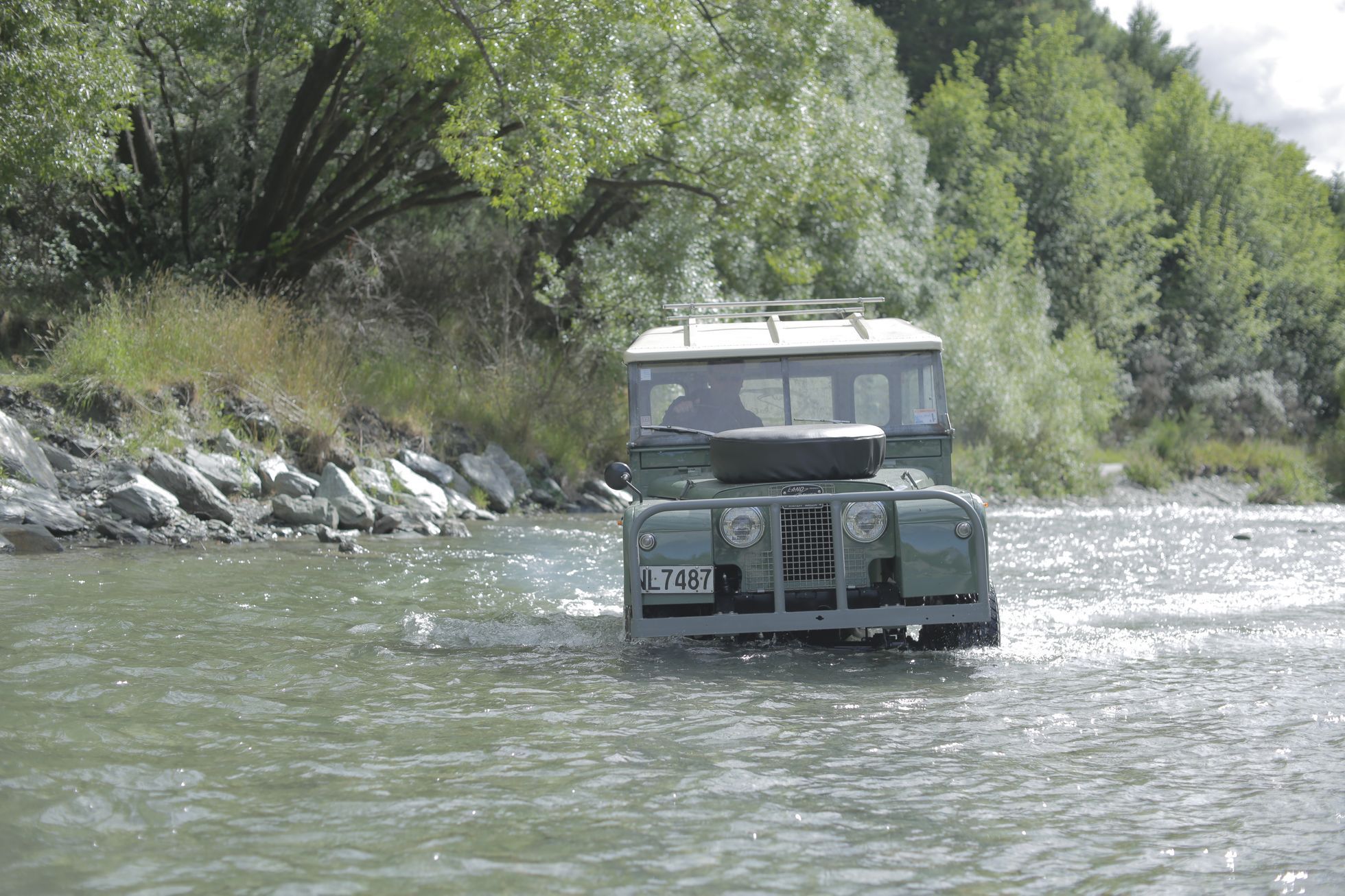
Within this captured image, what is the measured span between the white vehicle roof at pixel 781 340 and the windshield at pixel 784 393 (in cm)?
6

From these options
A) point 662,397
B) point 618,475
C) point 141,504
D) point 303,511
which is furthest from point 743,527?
point 303,511

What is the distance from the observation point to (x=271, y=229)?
20984 millimetres

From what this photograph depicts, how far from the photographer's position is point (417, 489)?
53.0ft

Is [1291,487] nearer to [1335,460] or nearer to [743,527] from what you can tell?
[1335,460]

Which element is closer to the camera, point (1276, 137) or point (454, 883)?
point (454, 883)

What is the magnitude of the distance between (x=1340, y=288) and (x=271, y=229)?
132 feet

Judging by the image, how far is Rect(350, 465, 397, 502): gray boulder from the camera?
Result: 1568 cm

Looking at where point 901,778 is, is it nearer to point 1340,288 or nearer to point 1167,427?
point 1167,427

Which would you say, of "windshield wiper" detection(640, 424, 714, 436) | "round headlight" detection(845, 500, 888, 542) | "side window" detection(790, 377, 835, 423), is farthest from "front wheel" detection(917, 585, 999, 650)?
"windshield wiper" detection(640, 424, 714, 436)

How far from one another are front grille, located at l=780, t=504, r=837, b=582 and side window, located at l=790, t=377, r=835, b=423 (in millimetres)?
1094

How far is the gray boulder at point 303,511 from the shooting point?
1381 cm

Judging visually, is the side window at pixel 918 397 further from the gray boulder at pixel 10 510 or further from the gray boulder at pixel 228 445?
the gray boulder at pixel 228 445

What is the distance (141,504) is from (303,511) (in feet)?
5.87

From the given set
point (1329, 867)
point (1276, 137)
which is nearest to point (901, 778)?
point (1329, 867)
